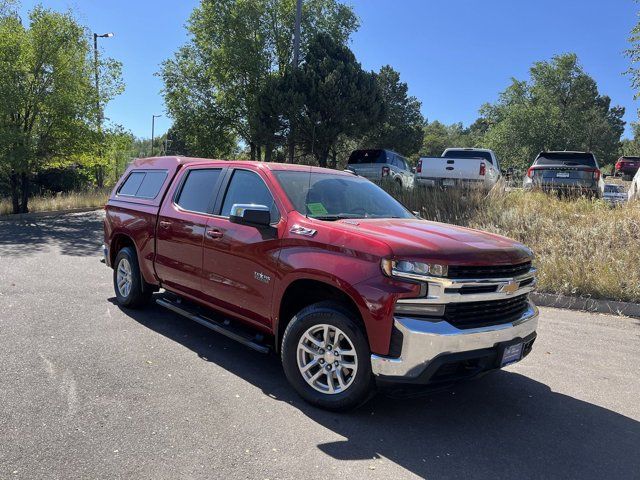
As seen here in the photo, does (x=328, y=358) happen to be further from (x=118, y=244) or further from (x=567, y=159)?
(x=567, y=159)

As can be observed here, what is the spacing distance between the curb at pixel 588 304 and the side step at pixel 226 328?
192 inches

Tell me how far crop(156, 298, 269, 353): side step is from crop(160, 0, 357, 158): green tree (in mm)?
16294

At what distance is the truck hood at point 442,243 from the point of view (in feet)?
11.0

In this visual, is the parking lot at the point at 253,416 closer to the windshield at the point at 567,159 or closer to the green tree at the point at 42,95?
the windshield at the point at 567,159

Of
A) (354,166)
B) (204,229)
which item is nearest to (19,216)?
(354,166)

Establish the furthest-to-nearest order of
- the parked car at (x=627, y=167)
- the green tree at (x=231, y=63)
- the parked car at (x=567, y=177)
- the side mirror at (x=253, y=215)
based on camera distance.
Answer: the parked car at (x=627, y=167) → the green tree at (x=231, y=63) → the parked car at (x=567, y=177) → the side mirror at (x=253, y=215)

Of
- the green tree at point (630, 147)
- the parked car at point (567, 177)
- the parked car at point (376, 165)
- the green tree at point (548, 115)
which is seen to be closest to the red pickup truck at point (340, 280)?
the parked car at point (567, 177)

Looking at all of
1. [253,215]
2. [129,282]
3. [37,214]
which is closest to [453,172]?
[129,282]

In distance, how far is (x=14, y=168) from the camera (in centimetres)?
1673

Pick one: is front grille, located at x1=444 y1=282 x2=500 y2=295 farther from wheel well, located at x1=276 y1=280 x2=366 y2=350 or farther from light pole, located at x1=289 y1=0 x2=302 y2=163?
light pole, located at x1=289 y1=0 x2=302 y2=163

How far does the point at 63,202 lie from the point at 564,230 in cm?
1859

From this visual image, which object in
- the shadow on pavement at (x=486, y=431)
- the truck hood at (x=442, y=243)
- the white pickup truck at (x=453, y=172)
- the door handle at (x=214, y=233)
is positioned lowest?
the shadow on pavement at (x=486, y=431)

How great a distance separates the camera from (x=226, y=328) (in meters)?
4.65

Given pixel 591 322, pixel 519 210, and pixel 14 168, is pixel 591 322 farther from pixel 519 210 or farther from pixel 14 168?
pixel 14 168
